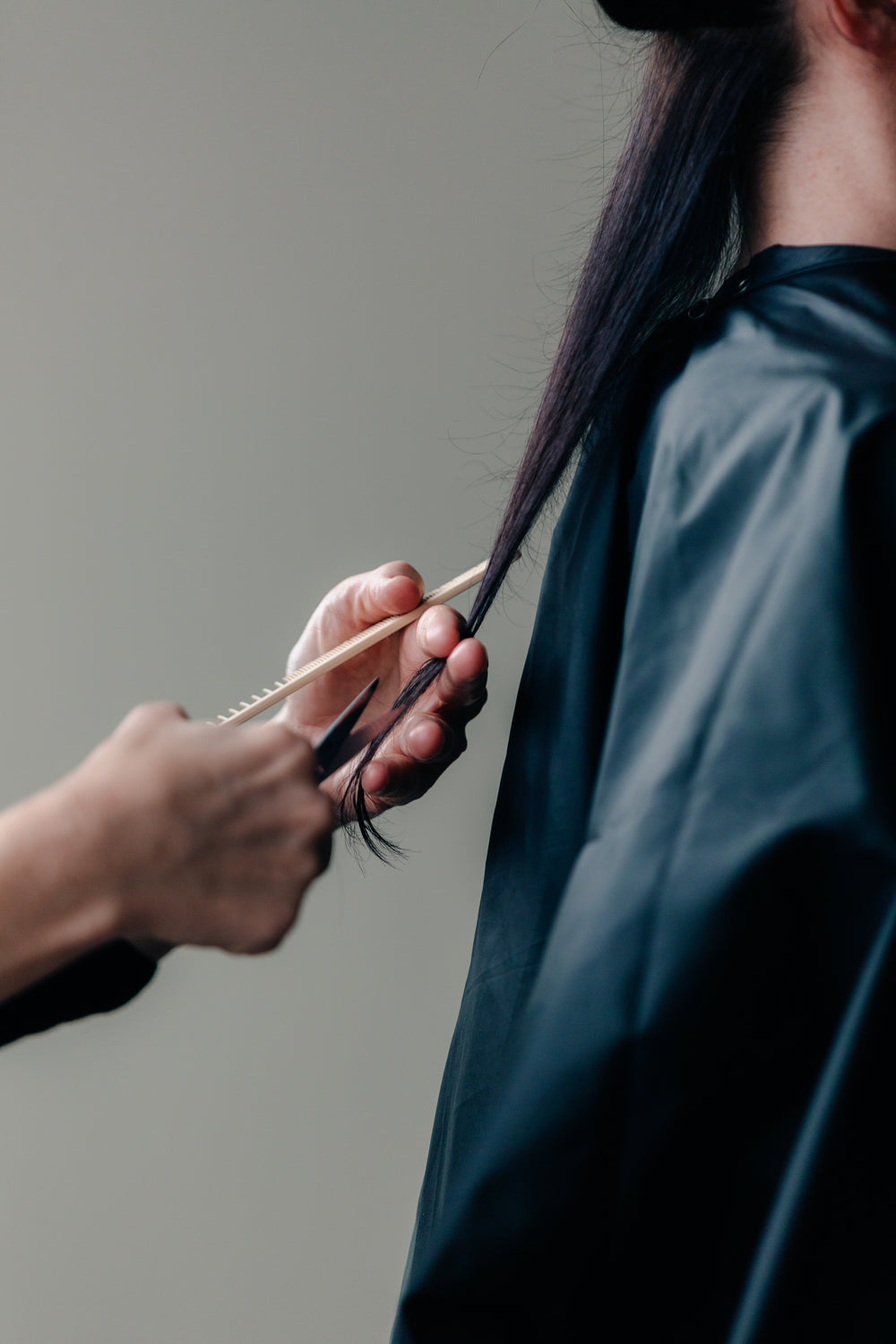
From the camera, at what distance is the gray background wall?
5.28 feet

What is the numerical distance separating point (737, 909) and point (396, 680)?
492 millimetres

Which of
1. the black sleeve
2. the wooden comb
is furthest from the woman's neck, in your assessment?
the black sleeve

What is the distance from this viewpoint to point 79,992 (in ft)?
2.04

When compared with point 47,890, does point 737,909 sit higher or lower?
lower

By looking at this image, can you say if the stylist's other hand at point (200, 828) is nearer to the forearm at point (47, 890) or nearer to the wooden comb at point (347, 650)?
the forearm at point (47, 890)

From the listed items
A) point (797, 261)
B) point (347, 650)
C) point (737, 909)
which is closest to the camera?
point (737, 909)

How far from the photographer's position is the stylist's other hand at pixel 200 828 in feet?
1.80

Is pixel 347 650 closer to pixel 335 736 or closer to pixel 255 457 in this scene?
pixel 335 736

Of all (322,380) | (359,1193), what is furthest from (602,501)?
(359,1193)

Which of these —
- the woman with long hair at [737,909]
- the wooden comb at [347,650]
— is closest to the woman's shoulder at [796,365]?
the woman with long hair at [737,909]

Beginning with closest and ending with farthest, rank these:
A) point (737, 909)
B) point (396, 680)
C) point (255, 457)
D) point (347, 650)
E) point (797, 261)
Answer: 1. point (737, 909)
2. point (797, 261)
3. point (347, 650)
4. point (396, 680)
5. point (255, 457)

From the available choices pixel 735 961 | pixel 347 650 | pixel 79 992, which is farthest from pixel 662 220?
pixel 79 992

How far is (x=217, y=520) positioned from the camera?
1.67 meters

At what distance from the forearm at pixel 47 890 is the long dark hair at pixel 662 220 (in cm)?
37
